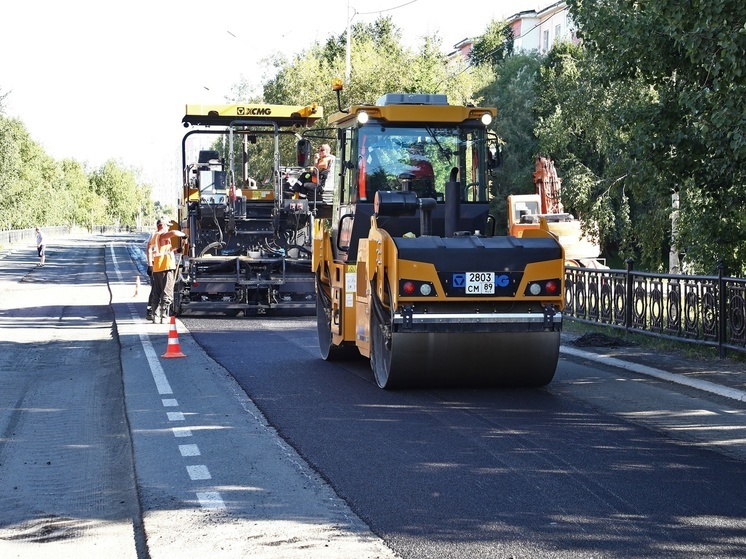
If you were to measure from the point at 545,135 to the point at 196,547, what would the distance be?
29.8m

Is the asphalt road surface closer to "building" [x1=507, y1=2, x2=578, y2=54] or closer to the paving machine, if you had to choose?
the paving machine

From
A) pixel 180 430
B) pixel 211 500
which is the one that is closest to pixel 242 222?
pixel 180 430

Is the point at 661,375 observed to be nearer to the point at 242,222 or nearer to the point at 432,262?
the point at 432,262

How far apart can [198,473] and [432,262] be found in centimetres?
381

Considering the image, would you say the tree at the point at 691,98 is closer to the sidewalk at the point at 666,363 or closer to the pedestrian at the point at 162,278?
the sidewalk at the point at 666,363

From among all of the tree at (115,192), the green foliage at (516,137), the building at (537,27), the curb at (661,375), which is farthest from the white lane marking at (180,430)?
the tree at (115,192)

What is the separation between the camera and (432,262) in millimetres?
10773

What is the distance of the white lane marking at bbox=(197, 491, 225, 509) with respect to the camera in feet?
22.3

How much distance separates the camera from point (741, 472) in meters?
7.66

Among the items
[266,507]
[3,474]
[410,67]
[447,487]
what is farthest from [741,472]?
[410,67]

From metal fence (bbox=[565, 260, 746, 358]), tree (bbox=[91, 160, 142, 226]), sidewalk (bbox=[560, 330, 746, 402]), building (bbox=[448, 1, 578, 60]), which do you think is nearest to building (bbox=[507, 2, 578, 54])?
building (bbox=[448, 1, 578, 60])

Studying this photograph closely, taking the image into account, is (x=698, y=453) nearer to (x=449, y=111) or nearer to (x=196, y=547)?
(x=196, y=547)

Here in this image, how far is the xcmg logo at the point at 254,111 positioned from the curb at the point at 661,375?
9.13 meters

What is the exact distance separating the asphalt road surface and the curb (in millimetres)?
181
